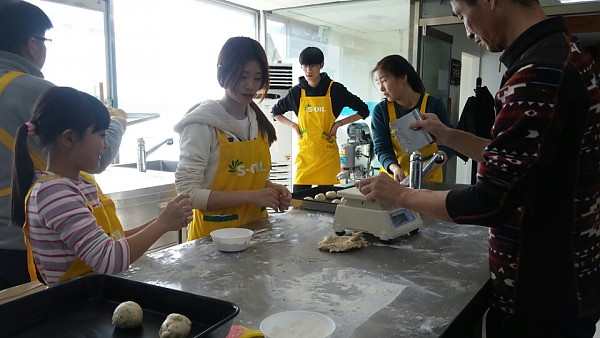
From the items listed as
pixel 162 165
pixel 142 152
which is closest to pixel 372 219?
pixel 142 152

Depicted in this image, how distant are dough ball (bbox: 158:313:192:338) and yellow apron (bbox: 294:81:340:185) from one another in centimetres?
290

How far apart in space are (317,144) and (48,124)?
263 cm

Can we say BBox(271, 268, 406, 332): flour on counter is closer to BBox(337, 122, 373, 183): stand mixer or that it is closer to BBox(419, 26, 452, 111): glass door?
BBox(337, 122, 373, 183): stand mixer

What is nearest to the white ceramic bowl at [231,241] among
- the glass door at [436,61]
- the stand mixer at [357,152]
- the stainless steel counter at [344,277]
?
the stainless steel counter at [344,277]

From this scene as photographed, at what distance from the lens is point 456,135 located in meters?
1.55

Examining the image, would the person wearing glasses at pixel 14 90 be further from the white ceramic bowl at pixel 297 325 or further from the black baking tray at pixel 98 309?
the white ceramic bowl at pixel 297 325

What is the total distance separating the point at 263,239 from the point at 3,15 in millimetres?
1090

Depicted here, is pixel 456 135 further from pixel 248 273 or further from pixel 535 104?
pixel 248 273

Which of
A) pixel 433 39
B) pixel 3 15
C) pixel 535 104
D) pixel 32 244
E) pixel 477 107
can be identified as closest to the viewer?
pixel 535 104

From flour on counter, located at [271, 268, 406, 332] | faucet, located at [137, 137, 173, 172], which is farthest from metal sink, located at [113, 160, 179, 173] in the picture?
flour on counter, located at [271, 268, 406, 332]

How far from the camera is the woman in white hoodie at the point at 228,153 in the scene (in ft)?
5.64

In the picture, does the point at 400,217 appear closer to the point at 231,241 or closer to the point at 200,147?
the point at 231,241

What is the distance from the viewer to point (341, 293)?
1.15 meters

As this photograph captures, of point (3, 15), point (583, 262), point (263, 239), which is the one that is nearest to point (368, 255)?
point (263, 239)
